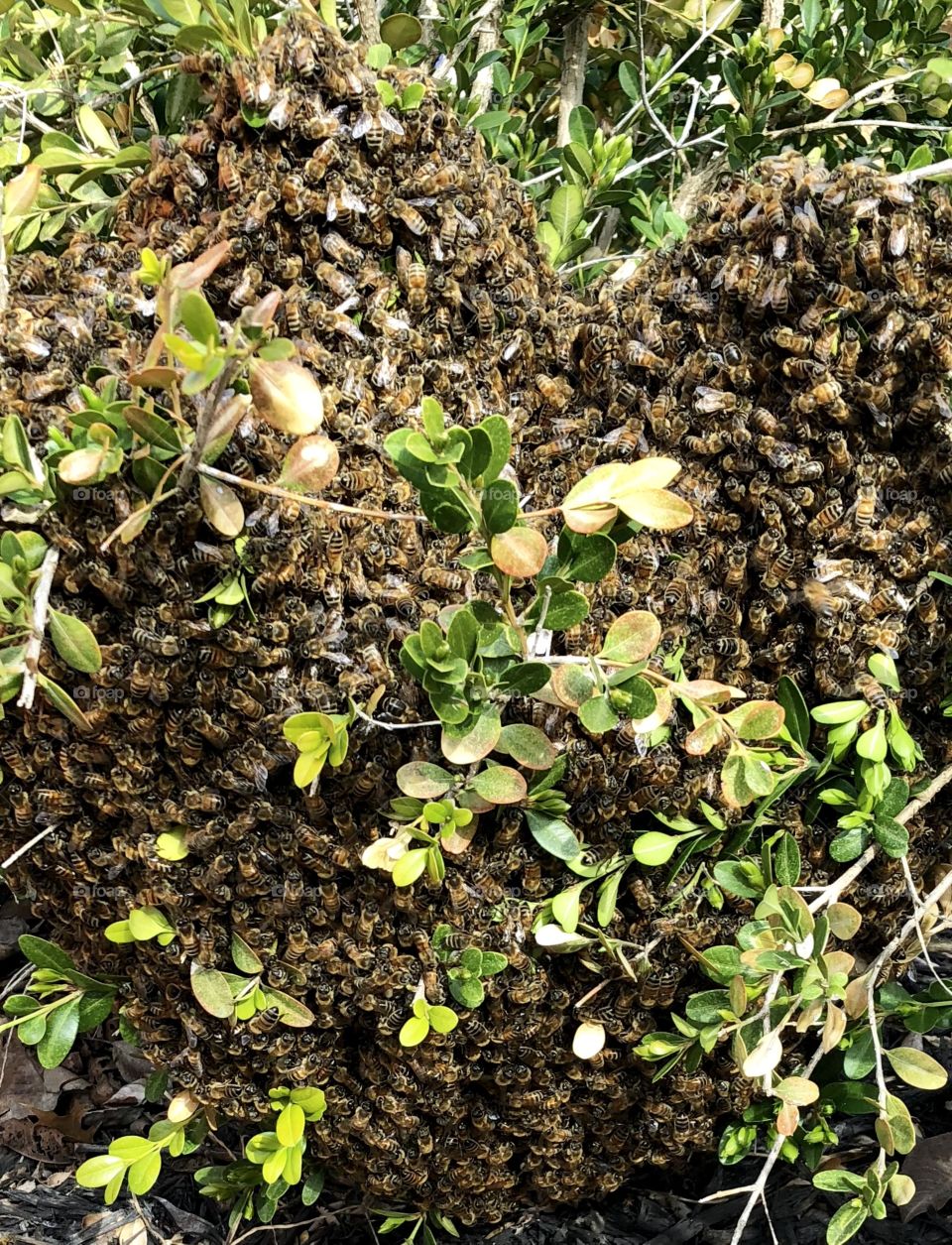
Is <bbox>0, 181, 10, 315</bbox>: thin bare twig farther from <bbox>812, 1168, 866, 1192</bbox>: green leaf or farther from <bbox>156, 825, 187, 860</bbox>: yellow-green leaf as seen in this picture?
<bbox>812, 1168, 866, 1192</bbox>: green leaf

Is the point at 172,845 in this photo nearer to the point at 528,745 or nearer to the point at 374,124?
the point at 528,745

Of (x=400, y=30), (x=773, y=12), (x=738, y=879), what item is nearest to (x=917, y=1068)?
(x=738, y=879)

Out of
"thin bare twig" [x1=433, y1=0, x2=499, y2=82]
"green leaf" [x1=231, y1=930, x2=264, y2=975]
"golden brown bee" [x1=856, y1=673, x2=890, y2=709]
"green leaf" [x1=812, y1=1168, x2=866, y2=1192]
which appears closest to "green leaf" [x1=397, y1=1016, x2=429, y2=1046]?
"green leaf" [x1=231, y1=930, x2=264, y2=975]

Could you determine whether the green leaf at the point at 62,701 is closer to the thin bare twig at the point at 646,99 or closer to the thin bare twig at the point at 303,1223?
the thin bare twig at the point at 303,1223

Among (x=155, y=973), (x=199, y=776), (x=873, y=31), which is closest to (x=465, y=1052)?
(x=155, y=973)

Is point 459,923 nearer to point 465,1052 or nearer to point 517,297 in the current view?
point 465,1052

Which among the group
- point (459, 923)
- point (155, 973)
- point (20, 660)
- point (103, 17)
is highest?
point (103, 17)
